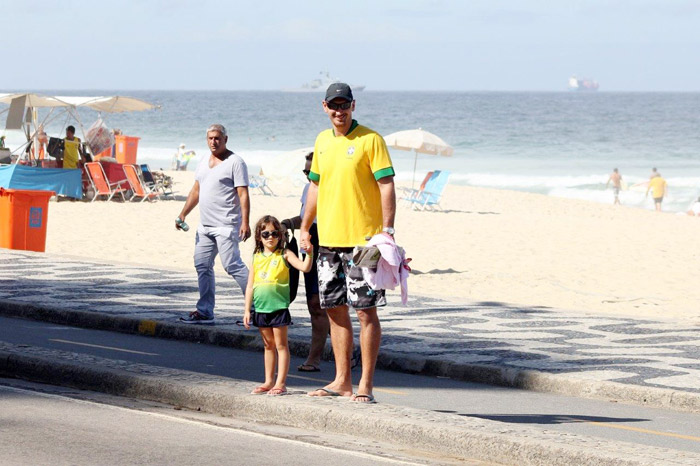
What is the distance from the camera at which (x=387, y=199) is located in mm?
7324

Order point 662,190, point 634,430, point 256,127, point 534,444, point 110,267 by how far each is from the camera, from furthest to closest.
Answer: point 256,127
point 662,190
point 110,267
point 634,430
point 534,444

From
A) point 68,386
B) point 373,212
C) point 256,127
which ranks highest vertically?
point 256,127

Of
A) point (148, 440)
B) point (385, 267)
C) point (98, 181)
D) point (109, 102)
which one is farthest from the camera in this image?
point (109, 102)

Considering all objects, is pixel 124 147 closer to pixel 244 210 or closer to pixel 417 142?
pixel 417 142

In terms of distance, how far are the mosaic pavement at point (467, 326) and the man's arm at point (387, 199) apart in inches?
92.2

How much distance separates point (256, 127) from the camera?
108625 mm

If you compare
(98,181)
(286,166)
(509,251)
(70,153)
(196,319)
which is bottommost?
(196,319)

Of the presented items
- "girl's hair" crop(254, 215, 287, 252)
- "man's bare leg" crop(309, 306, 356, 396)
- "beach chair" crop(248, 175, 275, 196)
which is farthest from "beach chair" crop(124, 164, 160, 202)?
"man's bare leg" crop(309, 306, 356, 396)

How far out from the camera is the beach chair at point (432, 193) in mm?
31688

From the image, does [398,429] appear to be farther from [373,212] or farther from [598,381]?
[598,381]

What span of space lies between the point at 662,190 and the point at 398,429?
3593 centimetres

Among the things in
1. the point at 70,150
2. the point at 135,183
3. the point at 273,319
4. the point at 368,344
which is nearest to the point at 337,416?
the point at 368,344

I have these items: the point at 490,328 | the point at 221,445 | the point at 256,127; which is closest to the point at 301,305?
the point at 490,328

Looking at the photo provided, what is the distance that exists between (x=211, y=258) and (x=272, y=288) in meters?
3.39
